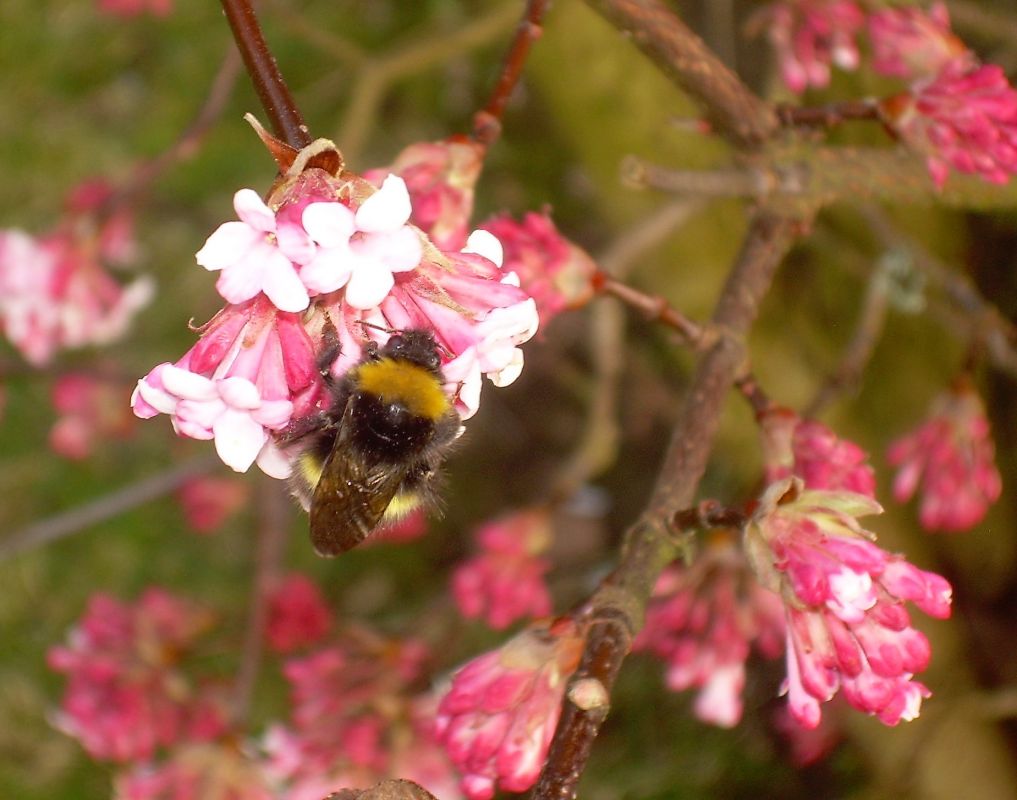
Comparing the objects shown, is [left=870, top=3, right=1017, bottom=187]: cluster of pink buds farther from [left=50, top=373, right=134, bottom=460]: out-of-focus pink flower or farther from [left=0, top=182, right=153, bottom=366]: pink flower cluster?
[left=50, top=373, right=134, bottom=460]: out-of-focus pink flower

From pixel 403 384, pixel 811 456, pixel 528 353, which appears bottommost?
pixel 528 353

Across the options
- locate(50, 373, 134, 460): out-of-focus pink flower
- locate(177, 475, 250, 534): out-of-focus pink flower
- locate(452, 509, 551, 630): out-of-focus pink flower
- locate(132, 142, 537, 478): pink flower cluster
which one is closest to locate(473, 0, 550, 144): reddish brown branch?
locate(132, 142, 537, 478): pink flower cluster

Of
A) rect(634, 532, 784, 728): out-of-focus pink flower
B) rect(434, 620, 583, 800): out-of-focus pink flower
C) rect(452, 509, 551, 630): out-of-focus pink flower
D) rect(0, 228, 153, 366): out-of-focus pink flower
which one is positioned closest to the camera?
rect(434, 620, 583, 800): out-of-focus pink flower

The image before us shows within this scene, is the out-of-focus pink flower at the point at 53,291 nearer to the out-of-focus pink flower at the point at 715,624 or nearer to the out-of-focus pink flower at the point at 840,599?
the out-of-focus pink flower at the point at 715,624

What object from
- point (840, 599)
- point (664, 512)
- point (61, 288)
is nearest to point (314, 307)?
point (664, 512)

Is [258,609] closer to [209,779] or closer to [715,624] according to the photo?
[209,779]
